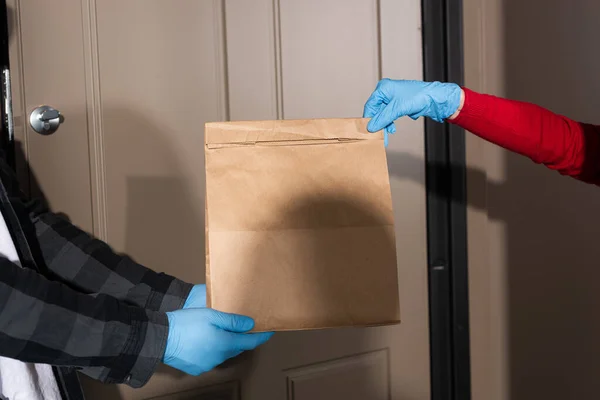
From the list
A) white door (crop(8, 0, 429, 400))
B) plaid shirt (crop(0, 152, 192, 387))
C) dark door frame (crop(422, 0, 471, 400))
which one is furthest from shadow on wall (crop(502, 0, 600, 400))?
plaid shirt (crop(0, 152, 192, 387))

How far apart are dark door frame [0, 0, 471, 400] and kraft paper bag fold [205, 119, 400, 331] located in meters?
0.86

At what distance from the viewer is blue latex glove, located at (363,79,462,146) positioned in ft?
3.04

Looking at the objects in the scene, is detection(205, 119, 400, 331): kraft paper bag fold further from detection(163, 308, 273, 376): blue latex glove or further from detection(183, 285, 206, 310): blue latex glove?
detection(183, 285, 206, 310): blue latex glove

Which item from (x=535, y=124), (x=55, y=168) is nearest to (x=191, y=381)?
(x=55, y=168)

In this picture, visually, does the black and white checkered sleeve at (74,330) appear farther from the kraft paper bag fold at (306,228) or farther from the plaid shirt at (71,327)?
the kraft paper bag fold at (306,228)

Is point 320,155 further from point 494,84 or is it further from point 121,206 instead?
point 494,84

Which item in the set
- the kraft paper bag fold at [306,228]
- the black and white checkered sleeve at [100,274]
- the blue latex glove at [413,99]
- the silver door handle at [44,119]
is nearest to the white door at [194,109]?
the silver door handle at [44,119]

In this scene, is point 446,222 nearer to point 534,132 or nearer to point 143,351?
point 534,132

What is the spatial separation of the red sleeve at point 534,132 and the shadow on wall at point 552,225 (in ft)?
1.03

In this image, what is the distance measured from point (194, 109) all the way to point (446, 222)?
755 mm

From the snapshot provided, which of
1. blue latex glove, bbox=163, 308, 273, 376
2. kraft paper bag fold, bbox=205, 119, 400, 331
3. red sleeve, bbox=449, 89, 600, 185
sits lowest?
blue latex glove, bbox=163, 308, 273, 376

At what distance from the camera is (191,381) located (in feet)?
4.06

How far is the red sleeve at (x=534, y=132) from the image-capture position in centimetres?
98

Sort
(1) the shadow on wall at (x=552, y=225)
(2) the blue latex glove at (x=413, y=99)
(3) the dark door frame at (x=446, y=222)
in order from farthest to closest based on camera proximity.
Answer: (3) the dark door frame at (x=446, y=222), (1) the shadow on wall at (x=552, y=225), (2) the blue latex glove at (x=413, y=99)
